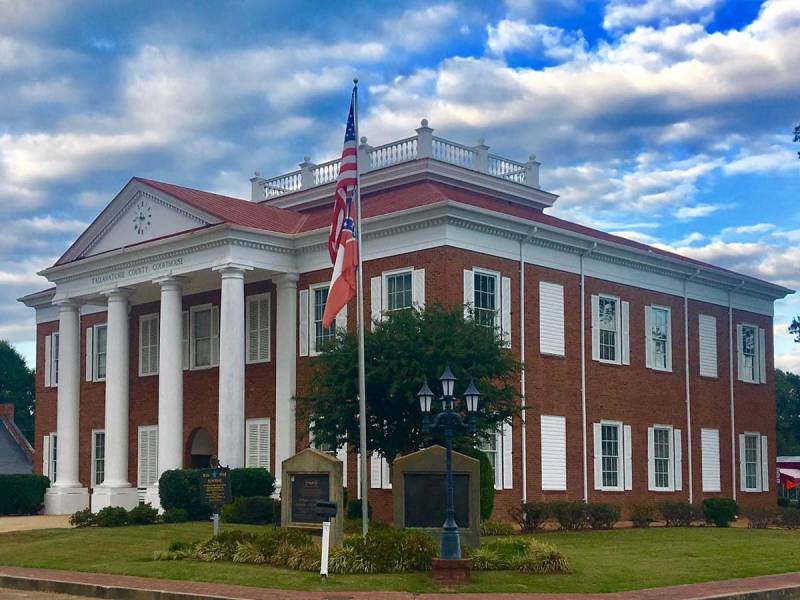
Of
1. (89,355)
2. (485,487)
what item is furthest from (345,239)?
(89,355)

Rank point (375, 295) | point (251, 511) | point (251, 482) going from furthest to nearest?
1. point (375, 295)
2. point (251, 482)
3. point (251, 511)

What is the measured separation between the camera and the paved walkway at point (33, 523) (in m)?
36.7

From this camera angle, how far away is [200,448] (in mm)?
45750

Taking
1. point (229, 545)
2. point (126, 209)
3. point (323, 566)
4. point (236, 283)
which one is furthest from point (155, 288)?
point (323, 566)

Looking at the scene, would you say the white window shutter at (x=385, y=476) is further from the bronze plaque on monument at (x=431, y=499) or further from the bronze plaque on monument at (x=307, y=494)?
the bronze plaque on monument at (x=431, y=499)

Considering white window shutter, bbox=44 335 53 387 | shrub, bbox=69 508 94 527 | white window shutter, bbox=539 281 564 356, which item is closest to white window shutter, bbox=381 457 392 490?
white window shutter, bbox=539 281 564 356

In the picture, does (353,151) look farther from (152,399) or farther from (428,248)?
(152,399)

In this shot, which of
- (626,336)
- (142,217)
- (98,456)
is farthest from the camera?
(98,456)

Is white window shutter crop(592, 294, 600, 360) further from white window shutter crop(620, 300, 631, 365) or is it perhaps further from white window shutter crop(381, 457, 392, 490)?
white window shutter crop(381, 457, 392, 490)

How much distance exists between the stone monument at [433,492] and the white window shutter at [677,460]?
71.0 feet

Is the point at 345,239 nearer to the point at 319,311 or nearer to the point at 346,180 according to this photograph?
the point at 346,180

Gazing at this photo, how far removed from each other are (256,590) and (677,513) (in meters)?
21.3

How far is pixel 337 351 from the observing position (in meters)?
32.2

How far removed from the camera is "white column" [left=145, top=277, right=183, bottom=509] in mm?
40656
